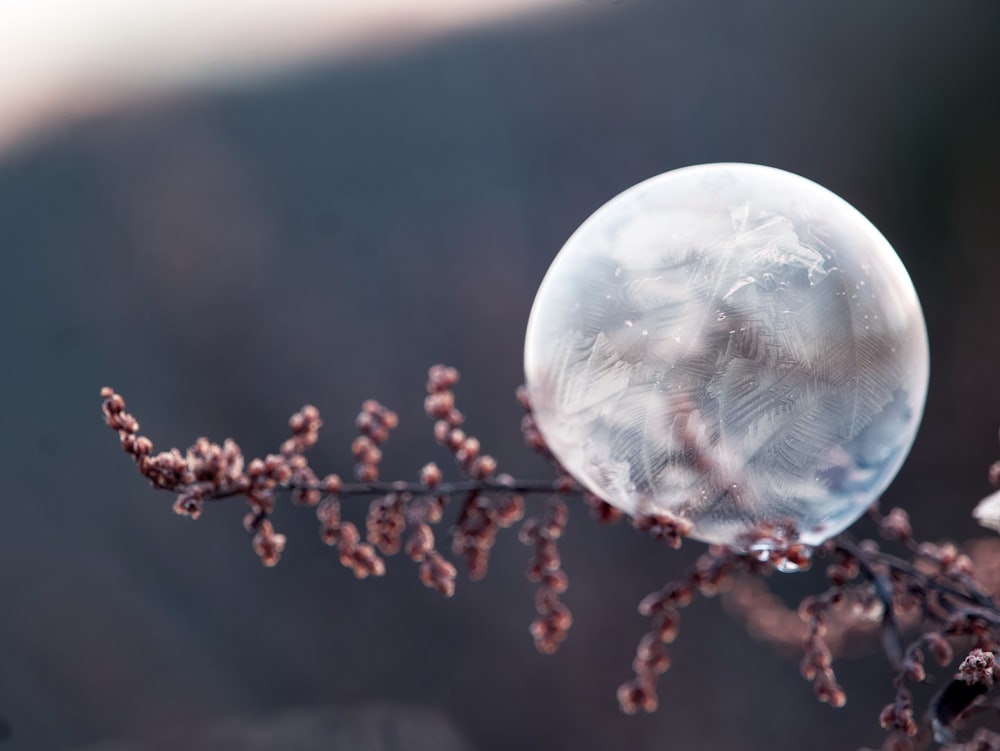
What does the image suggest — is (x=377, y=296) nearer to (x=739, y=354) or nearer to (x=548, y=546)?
(x=548, y=546)

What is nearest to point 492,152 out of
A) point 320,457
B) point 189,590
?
point 320,457

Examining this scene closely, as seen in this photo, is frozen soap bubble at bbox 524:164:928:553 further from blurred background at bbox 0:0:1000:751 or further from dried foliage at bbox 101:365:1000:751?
blurred background at bbox 0:0:1000:751

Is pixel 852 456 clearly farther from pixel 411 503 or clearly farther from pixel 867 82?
pixel 867 82

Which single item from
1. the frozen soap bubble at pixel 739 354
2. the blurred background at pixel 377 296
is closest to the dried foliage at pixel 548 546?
the frozen soap bubble at pixel 739 354

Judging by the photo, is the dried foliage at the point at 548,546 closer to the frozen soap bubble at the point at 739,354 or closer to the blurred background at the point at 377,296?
the frozen soap bubble at the point at 739,354

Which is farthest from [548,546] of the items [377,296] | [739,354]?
[377,296]
